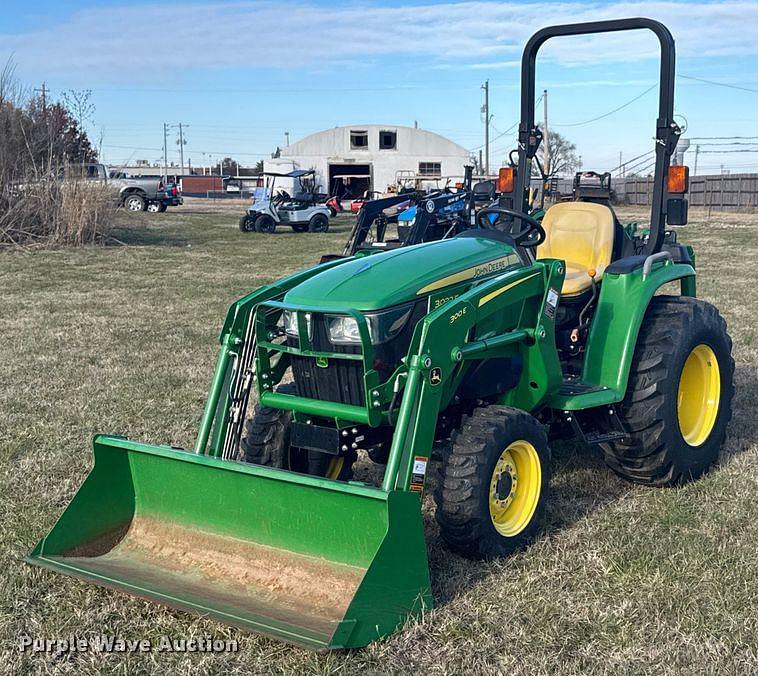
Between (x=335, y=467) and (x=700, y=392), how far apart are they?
202 cm

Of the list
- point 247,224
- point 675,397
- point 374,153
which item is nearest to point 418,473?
point 675,397

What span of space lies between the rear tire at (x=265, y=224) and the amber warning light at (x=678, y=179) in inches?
845

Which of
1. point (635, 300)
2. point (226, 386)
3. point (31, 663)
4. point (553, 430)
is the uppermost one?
point (635, 300)

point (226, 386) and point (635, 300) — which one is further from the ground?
point (635, 300)

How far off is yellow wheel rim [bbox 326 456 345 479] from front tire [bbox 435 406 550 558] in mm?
862

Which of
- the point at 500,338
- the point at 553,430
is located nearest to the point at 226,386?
the point at 500,338

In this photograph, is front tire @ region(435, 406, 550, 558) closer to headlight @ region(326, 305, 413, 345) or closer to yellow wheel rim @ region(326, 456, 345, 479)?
headlight @ region(326, 305, 413, 345)

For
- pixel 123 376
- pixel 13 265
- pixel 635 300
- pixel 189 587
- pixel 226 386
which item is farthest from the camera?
pixel 13 265

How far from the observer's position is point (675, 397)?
4.51 m

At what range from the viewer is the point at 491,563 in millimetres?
3730

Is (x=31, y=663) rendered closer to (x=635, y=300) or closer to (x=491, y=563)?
(x=491, y=563)

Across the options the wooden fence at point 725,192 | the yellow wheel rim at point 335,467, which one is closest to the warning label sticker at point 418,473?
the yellow wheel rim at point 335,467

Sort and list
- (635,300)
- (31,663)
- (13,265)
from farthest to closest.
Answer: (13,265) → (635,300) → (31,663)

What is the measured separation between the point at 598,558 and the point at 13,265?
13863mm
